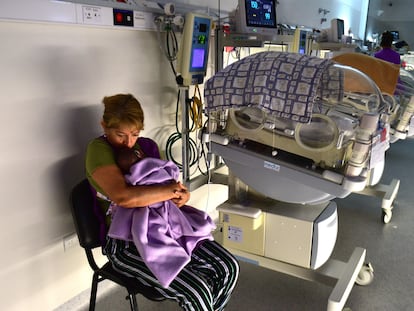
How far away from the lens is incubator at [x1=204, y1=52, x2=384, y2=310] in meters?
1.48

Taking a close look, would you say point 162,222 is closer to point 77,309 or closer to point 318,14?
point 77,309

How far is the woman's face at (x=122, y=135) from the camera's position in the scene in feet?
5.18

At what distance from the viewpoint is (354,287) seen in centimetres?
228

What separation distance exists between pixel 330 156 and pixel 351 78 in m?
0.36

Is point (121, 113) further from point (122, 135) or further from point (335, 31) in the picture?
point (335, 31)

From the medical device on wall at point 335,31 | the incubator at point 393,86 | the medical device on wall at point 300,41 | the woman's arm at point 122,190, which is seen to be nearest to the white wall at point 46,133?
the woman's arm at point 122,190

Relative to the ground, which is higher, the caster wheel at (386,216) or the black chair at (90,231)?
the black chair at (90,231)

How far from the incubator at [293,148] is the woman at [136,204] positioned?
0.36m

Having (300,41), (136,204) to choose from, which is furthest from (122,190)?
(300,41)

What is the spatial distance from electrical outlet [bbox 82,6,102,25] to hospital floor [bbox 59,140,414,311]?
1415 mm

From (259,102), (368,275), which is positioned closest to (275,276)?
(368,275)

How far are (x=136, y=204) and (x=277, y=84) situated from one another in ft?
2.39

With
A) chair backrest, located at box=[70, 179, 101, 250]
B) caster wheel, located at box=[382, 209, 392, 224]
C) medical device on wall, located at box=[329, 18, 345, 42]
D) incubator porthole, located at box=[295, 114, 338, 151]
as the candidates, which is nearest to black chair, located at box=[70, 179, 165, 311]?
chair backrest, located at box=[70, 179, 101, 250]

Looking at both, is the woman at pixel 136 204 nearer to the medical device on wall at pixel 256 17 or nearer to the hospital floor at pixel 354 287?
the hospital floor at pixel 354 287
